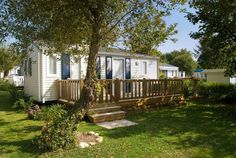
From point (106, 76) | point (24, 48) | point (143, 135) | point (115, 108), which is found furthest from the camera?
point (106, 76)

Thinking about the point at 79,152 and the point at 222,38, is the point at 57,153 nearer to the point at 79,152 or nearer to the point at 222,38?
the point at 79,152

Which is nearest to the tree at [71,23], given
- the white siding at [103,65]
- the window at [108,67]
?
the white siding at [103,65]

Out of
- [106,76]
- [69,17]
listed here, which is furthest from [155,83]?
[69,17]

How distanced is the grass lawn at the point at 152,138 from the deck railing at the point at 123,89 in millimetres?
1357

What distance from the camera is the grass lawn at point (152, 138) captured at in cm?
568

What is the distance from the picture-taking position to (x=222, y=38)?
10555 mm

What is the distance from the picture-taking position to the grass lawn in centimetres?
568

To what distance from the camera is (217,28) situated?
10445 mm

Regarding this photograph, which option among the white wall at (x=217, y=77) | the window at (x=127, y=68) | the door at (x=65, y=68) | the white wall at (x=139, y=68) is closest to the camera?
the door at (x=65, y=68)

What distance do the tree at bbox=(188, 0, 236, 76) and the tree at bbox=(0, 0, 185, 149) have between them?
4.18m

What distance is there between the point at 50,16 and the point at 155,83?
759cm

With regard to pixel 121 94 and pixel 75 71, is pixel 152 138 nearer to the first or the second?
pixel 121 94

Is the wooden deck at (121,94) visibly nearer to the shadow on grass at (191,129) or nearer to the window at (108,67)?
the shadow on grass at (191,129)

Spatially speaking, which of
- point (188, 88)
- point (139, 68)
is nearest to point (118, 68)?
point (139, 68)
